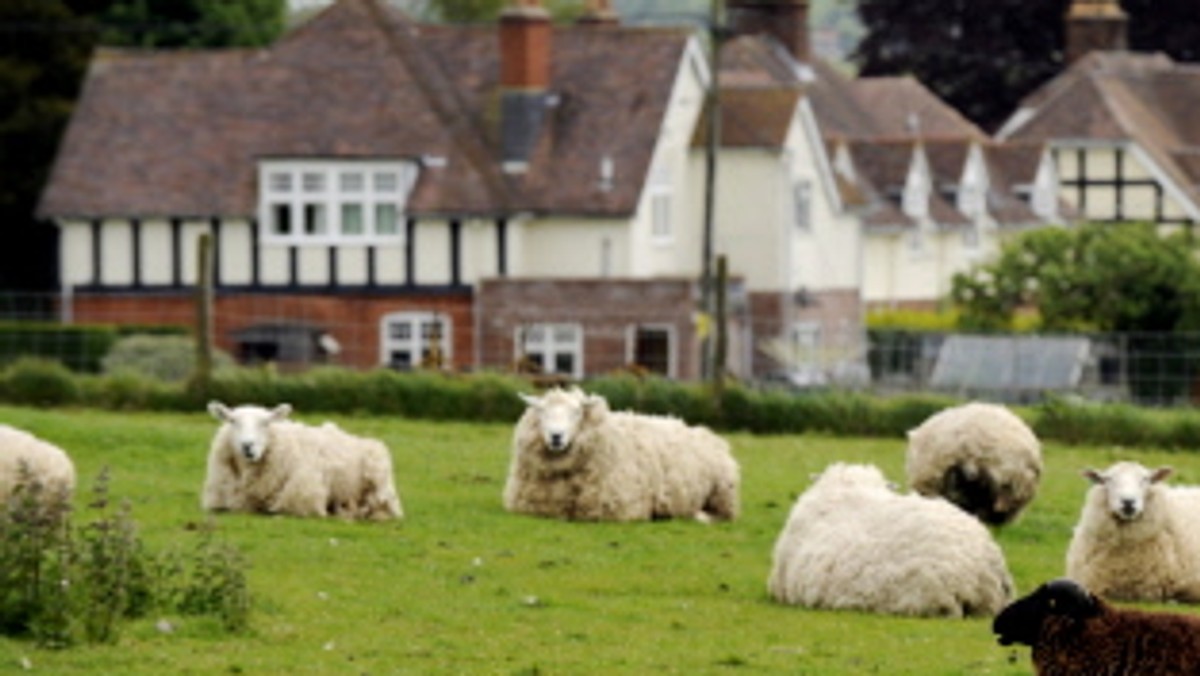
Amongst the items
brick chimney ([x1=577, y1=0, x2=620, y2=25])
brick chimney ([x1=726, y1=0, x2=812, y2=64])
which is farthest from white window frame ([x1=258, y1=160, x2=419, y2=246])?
brick chimney ([x1=726, y1=0, x2=812, y2=64])

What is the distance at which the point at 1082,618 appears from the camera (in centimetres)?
1533

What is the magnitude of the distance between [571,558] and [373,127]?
144ft

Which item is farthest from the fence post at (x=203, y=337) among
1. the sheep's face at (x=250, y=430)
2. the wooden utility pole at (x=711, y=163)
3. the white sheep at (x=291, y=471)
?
the wooden utility pole at (x=711, y=163)

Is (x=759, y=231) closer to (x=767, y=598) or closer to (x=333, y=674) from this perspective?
(x=767, y=598)

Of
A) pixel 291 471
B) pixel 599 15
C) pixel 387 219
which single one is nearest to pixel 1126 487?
pixel 291 471

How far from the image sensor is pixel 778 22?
313 ft

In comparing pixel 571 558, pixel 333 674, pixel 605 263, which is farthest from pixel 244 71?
pixel 333 674

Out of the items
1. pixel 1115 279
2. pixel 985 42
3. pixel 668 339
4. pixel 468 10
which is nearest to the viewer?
pixel 668 339

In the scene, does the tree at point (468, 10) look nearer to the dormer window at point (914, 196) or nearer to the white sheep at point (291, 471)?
the dormer window at point (914, 196)

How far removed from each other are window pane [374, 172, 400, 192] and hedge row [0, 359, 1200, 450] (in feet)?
91.3

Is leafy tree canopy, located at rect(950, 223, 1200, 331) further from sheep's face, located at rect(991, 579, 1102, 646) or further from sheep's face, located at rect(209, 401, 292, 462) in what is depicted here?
sheep's face, located at rect(991, 579, 1102, 646)

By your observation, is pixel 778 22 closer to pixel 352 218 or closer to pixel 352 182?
pixel 352 182

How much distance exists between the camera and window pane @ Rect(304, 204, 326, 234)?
216 feet

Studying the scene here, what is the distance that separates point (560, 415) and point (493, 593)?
16.9ft
